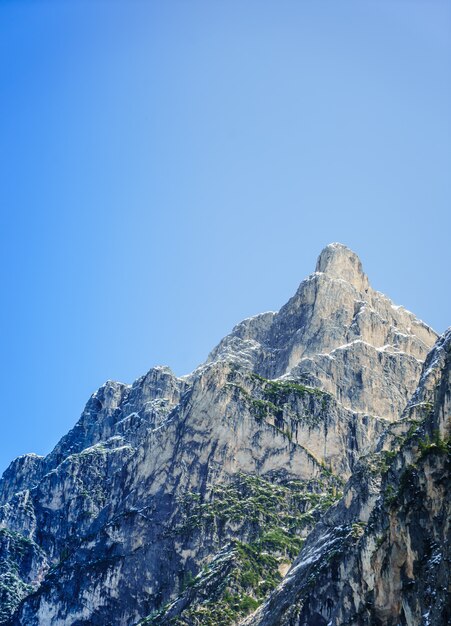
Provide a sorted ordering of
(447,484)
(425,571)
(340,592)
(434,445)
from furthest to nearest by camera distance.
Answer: (340,592)
(434,445)
(447,484)
(425,571)

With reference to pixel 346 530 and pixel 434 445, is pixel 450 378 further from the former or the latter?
pixel 346 530

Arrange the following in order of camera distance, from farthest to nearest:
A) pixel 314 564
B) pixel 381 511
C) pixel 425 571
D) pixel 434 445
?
pixel 314 564 < pixel 381 511 < pixel 434 445 < pixel 425 571

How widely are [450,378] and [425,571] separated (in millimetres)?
44896

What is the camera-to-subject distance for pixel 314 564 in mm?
192000

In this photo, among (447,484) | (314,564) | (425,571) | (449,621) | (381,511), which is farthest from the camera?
(314,564)

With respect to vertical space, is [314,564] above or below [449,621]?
above

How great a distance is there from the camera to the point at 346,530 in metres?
197

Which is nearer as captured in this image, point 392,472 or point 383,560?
point 383,560

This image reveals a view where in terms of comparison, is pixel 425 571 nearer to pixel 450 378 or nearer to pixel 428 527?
pixel 428 527

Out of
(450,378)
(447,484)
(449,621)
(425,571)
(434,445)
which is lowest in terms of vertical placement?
Answer: (449,621)

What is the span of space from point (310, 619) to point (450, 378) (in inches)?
2109

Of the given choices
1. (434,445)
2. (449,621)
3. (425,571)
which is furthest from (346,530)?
(449,621)

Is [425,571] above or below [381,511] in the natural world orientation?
below

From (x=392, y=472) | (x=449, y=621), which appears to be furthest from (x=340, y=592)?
(x=449, y=621)
